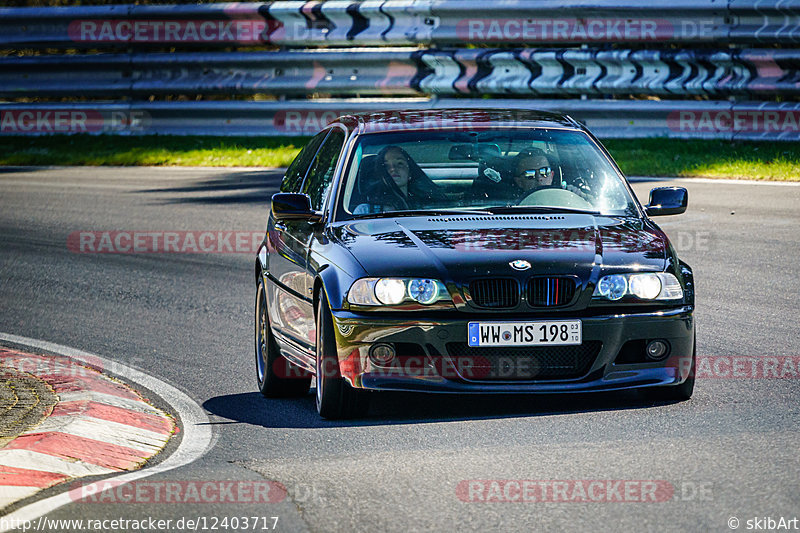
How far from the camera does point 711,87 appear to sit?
56.1 ft

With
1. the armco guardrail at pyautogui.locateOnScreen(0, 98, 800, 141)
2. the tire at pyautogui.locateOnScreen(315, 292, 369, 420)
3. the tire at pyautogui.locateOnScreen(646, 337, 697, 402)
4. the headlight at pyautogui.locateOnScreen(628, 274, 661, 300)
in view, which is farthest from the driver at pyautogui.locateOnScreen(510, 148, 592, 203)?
the armco guardrail at pyautogui.locateOnScreen(0, 98, 800, 141)

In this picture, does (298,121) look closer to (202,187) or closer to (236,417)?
(202,187)

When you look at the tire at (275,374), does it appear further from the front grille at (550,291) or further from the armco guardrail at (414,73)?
the armco guardrail at (414,73)

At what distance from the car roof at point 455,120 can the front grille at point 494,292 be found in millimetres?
1576

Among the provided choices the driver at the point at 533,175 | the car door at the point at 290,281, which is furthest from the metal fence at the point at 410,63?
the car door at the point at 290,281

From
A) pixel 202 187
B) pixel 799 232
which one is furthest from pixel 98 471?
pixel 202 187

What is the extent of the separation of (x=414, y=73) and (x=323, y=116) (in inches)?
Result: 58.3

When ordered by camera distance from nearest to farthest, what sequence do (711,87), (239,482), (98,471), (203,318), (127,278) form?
(239,482) < (98,471) < (203,318) < (127,278) < (711,87)

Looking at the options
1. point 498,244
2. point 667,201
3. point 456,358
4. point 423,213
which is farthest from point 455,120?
point 456,358

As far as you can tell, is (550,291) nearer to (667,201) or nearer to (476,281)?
(476,281)

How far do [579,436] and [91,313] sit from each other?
18.6 feet

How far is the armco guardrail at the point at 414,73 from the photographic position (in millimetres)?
17109

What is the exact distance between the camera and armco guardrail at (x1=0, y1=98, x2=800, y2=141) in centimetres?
1686

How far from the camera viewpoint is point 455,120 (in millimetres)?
8102
